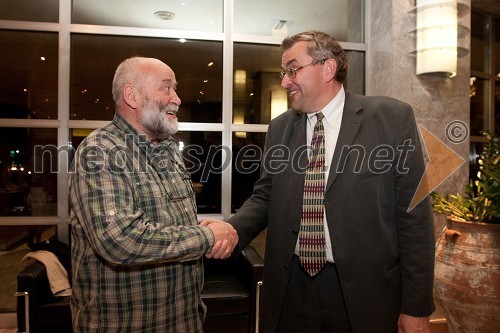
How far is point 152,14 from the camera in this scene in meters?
3.77

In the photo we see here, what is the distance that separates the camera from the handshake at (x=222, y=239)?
169cm

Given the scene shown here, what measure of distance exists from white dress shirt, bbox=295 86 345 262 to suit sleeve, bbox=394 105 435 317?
284 millimetres

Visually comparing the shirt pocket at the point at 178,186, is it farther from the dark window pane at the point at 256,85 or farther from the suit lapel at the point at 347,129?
the dark window pane at the point at 256,85

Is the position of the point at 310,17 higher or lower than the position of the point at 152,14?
higher

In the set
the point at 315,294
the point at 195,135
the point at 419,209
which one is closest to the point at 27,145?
the point at 195,135

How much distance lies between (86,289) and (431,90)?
315 cm

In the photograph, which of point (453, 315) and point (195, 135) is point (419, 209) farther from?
point (195, 135)

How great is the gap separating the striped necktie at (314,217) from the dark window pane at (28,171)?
2.81 m

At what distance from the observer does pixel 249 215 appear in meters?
2.00

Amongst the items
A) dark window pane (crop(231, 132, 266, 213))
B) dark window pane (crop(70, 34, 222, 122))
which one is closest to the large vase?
dark window pane (crop(231, 132, 266, 213))

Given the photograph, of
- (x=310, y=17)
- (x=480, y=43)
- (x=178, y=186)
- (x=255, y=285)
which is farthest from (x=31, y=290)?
(x=480, y=43)

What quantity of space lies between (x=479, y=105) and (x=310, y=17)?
263 centimetres

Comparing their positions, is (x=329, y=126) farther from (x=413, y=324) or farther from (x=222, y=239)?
(x=413, y=324)

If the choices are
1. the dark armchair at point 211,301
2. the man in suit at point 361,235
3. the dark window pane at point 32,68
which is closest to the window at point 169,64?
the dark window pane at point 32,68
